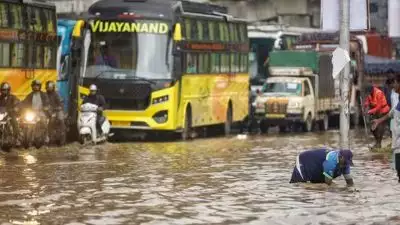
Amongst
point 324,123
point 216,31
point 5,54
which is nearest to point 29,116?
point 5,54

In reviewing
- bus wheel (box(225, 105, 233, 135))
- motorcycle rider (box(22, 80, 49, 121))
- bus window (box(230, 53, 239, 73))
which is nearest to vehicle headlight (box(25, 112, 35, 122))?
motorcycle rider (box(22, 80, 49, 121))

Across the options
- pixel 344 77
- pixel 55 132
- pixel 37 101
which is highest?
pixel 344 77

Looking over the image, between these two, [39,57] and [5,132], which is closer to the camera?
[5,132]

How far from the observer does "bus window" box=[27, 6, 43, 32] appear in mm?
28656

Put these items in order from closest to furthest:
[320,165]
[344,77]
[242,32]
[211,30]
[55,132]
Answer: [320,165], [344,77], [55,132], [211,30], [242,32]

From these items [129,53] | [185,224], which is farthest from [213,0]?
[185,224]

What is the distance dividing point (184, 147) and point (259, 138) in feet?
22.4

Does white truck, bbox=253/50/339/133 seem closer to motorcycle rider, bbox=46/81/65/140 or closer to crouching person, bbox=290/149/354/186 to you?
motorcycle rider, bbox=46/81/65/140

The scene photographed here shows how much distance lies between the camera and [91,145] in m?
28.5

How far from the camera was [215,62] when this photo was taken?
118 feet

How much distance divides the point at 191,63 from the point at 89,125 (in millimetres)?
5629

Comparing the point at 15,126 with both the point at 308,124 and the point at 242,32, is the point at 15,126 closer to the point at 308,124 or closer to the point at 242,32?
the point at 242,32

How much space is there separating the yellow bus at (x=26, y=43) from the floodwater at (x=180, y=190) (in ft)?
7.78

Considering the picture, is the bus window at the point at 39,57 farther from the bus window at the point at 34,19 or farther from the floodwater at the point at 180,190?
the floodwater at the point at 180,190
